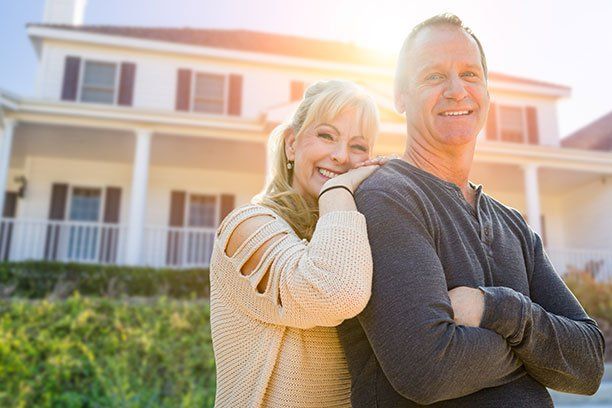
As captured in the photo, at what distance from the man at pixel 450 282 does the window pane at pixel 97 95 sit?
47.5ft

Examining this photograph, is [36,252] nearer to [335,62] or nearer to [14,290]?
[14,290]

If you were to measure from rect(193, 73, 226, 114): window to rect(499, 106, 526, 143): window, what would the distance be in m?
8.96

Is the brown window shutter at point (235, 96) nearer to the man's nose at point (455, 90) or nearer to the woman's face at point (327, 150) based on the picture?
the woman's face at point (327, 150)

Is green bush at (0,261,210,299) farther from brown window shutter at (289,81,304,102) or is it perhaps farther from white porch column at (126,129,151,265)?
brown window shutter at (289,81,304,102)

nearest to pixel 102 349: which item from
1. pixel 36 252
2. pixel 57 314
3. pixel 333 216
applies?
pixel 57 314

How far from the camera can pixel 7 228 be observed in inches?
489

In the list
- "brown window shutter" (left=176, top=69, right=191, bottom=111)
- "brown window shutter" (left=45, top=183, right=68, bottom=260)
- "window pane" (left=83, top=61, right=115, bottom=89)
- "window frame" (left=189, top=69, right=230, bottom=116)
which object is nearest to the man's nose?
"brown window shutter" (left=45, top=183, right=68, bottom=260)

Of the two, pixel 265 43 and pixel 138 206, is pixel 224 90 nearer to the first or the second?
pixel 265 43

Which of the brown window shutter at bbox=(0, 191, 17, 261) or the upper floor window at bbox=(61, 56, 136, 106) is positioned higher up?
the upper floor window at bbox=(61, 56, 136, 106)

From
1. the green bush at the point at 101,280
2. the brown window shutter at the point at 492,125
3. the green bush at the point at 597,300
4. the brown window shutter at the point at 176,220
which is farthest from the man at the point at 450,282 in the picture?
the brown window shutter at the point at 492,125

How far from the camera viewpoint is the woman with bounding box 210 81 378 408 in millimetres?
1528

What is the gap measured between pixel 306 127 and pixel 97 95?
14203 mm

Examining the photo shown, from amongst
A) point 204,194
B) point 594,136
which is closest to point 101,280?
point 204,194

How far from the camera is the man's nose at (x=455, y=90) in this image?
1790 mm
